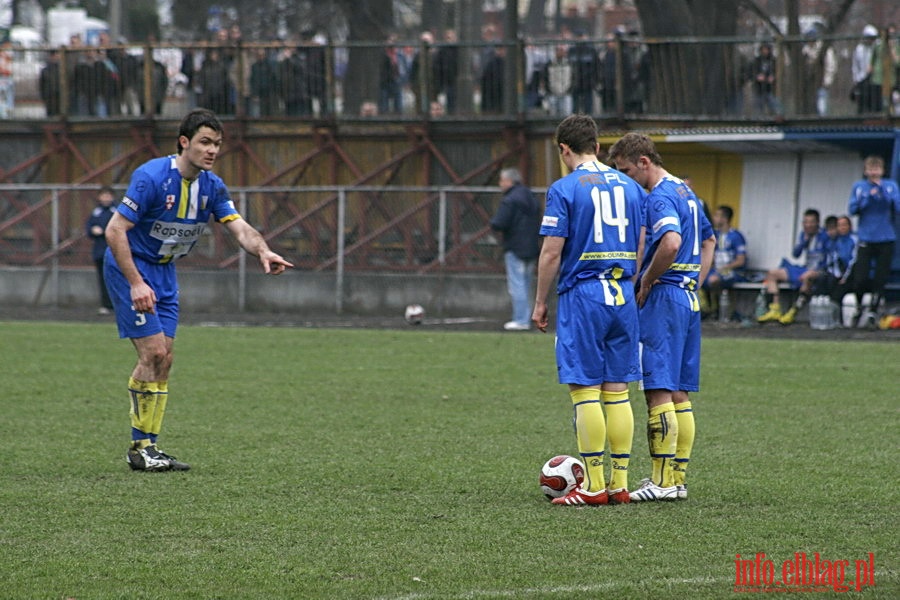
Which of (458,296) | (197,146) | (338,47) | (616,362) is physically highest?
(338,47)

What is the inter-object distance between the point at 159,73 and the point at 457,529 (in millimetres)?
19330

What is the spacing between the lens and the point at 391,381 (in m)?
12.7

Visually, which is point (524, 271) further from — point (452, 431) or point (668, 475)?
point (668, 475)

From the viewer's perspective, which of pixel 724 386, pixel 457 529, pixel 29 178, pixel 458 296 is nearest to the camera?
pixel 457 529

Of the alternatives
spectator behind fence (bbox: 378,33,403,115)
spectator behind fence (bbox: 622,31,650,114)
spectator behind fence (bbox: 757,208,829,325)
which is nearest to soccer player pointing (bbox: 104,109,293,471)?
spectator behind fence (bbox: 757,208,829,325)

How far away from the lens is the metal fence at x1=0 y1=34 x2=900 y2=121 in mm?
20641

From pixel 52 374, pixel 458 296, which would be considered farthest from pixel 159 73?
pixel 52 374

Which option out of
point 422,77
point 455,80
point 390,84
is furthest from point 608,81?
point 390,84

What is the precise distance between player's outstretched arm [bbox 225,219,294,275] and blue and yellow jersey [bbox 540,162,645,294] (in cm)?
171

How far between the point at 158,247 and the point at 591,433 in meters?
2.81

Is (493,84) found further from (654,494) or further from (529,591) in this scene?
(529,591)

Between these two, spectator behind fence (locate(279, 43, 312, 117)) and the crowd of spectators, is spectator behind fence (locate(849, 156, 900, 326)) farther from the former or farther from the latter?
spectator behind fence (locate(279, 43, 312, 117))

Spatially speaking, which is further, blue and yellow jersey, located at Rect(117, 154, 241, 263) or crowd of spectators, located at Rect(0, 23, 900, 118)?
crowd of spectators, located at Rect(0, 23, 900, 118)

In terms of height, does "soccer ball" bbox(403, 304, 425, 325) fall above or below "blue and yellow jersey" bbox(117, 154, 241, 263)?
below
